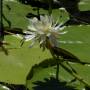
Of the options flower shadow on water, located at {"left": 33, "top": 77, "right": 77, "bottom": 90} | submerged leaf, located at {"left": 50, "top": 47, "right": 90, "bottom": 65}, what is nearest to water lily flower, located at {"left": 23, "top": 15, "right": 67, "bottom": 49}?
flower shadow on water, located at {"left": 33, "top": 77, "right": 77, "bottom": 90}

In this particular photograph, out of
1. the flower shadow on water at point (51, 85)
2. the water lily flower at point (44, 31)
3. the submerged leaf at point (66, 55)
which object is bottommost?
the flower shadow on water at point (51, 85)

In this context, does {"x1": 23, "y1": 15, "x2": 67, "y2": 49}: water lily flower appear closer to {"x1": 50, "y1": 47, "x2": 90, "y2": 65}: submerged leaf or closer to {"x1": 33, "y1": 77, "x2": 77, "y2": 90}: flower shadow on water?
{"x1": 33, "y1": 77, "x2": 77, "y2": 90}: flower shadow on water

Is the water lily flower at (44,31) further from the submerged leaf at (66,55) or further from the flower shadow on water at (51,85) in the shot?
the submerged leaf at (66,55)

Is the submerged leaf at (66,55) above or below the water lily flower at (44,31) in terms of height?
below

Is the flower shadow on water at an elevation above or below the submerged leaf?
below

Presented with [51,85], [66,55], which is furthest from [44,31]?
[66,55]

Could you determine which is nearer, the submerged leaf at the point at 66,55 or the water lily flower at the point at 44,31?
the water lily flower at the point at 44,31

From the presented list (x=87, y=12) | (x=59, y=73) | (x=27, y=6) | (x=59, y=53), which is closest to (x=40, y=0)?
(x=27, y=6)

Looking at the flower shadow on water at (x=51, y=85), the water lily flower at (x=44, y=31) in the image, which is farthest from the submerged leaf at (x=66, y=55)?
the water lily flower at (x=44, y=31)
